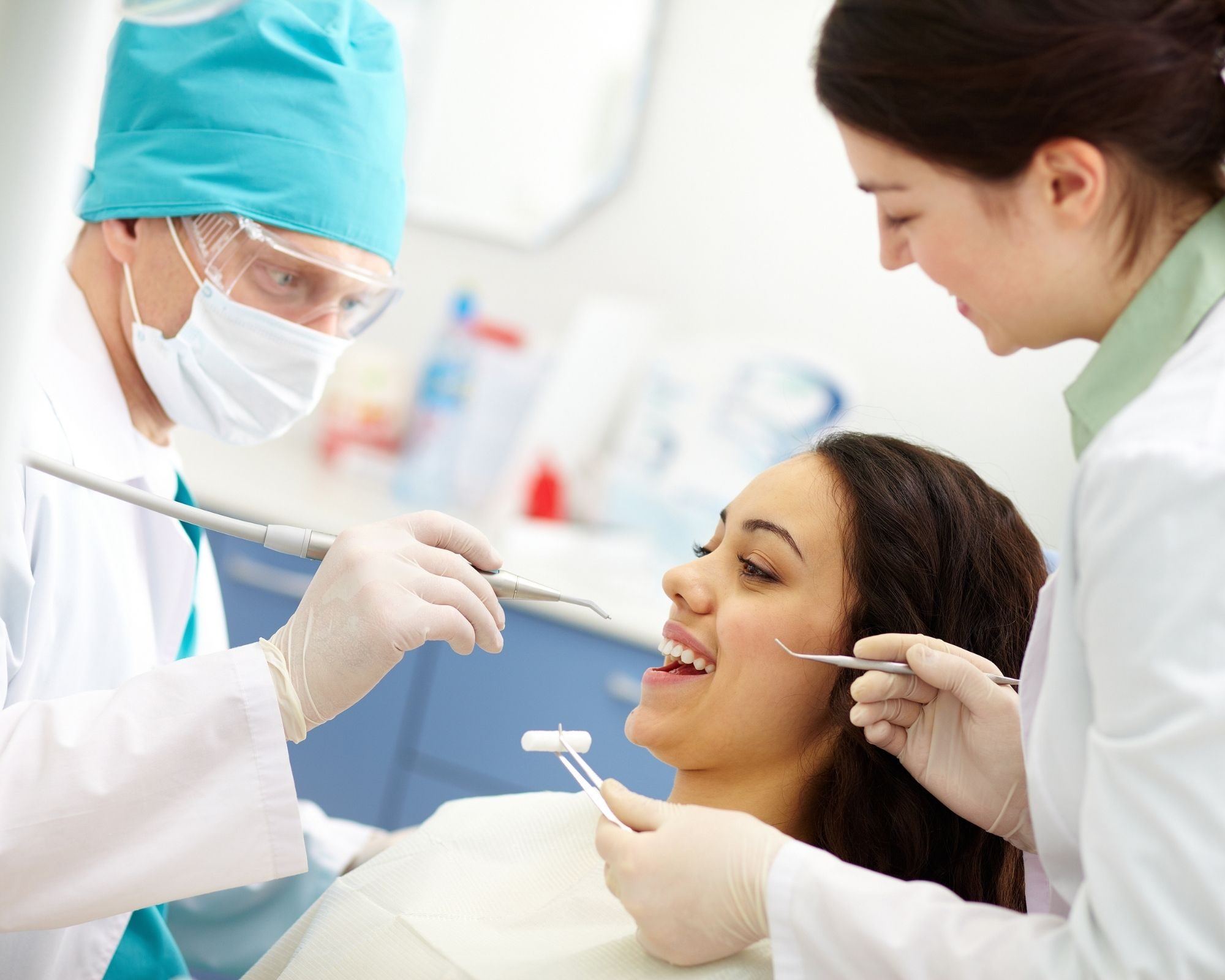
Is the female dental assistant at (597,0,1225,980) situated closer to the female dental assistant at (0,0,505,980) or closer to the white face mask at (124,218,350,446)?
the female dental assistant at (0,0,505,980)

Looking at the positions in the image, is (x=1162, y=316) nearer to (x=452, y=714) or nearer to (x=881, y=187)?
(x=881, y=187)

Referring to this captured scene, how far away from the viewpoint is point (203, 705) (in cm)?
107

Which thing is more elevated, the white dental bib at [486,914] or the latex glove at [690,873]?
the latex glove at [690,873]

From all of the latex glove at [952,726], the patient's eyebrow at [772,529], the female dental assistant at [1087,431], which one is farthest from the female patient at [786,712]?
the female dental assistant at [1087,431]

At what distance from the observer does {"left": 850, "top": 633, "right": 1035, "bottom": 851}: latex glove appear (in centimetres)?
107

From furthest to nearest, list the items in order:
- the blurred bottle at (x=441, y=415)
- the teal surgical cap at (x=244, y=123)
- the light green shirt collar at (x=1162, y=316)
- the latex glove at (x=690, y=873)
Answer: the blurred bottle at (x=441, y=415) → the teal surgical cap at (x=244, y=123) → the latex glove at (x=690, y=873) → the light green shirt collar at (x=1162, y=316)

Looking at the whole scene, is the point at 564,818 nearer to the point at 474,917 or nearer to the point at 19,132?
the point at 474,917

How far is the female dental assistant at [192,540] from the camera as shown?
106 centimetres

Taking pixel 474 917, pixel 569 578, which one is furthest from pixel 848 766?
pixel 569 578

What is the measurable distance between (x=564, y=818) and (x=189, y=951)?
1.94ft

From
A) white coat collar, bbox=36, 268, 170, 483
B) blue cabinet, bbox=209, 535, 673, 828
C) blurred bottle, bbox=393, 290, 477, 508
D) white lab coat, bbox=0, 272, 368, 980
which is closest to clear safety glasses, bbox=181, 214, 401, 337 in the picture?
white coat collar, bbox=36, 268, 170, 483

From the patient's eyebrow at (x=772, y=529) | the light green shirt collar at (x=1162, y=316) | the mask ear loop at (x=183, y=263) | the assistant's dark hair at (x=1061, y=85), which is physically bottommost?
the patient's eyebrow at (x=772, y=529)

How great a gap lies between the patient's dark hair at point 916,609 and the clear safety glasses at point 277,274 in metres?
0.64

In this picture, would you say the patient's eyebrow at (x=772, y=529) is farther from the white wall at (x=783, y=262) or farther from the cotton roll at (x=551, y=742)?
the white wall at (x=783, y=262)
